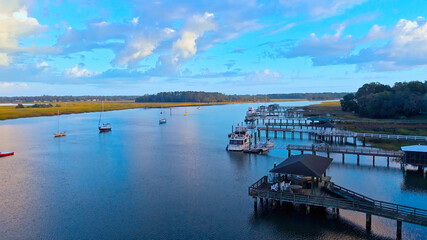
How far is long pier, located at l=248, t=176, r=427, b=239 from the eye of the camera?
58.9ft

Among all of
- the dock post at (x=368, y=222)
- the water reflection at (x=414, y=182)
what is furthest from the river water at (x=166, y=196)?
the dock post at (x=368, y=222)

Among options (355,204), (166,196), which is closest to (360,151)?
(355,204)

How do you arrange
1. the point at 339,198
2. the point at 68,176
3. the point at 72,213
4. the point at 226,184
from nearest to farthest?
the point at 339,198 → the point at 72,213 → the point at 226,184 → the point at 68,176

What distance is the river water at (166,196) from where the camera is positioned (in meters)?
20.0

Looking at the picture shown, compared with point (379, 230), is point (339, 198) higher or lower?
higher

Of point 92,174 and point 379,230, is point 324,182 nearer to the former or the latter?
point 379,230

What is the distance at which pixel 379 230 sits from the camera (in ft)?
63.1

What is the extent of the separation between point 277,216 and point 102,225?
12309 millimetres

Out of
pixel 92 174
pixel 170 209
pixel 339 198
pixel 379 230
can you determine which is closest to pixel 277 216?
pixel 339 198

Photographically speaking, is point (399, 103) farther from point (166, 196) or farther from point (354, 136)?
point (166, 196)

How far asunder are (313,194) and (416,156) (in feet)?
55.1

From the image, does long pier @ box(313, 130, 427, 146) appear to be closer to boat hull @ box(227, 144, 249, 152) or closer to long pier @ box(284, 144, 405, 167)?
long pier @ box(284, 144, 405, 167)

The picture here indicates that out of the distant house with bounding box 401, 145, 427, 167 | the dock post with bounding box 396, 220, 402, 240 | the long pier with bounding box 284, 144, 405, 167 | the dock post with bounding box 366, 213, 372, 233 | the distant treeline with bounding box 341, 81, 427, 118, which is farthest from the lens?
the distant treeline with bounding box 341, 81, 427, 118

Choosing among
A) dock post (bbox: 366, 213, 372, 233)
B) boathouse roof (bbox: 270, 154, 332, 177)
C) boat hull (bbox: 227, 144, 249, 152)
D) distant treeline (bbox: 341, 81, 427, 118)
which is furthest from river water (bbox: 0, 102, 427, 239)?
distant treeline (bbox: 341, 81, 427, 118)
